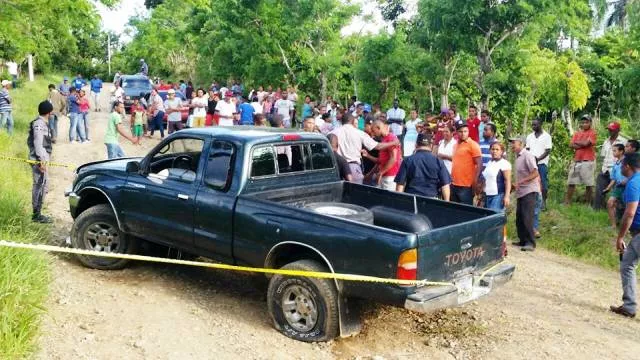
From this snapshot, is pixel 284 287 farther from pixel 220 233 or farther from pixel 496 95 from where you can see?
pixel 496 95

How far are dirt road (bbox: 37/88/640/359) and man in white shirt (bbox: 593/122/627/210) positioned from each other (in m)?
3.31

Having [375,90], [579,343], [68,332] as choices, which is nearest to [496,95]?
[375,90]

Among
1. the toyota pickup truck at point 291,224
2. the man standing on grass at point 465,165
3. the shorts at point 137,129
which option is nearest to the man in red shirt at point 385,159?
the man standing on grass at point 465,165

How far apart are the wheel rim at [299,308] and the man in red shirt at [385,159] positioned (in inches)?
130

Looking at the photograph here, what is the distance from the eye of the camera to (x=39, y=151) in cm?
786

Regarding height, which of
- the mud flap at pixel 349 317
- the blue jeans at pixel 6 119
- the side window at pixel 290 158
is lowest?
the mud flap at pixel 349 317

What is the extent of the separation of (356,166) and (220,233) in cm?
315

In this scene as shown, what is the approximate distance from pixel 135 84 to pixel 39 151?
19.3m

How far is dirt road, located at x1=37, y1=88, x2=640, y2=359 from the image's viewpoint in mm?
4863

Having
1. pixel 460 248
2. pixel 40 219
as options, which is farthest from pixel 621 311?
pixel 40 219

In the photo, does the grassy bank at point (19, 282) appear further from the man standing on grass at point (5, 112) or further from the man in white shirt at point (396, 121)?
the man in white shirt at point (396, 121)

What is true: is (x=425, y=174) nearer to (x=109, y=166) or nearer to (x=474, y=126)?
(x=109, y=166)

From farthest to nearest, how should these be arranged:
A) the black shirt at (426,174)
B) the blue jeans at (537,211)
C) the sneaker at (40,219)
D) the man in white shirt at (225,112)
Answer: the man in white shirt at (225,112)
the blue jeans at (537,211)
the sneaker at (40,219)
the black shirt at (426,174)

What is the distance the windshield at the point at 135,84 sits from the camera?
26031 millimetres
